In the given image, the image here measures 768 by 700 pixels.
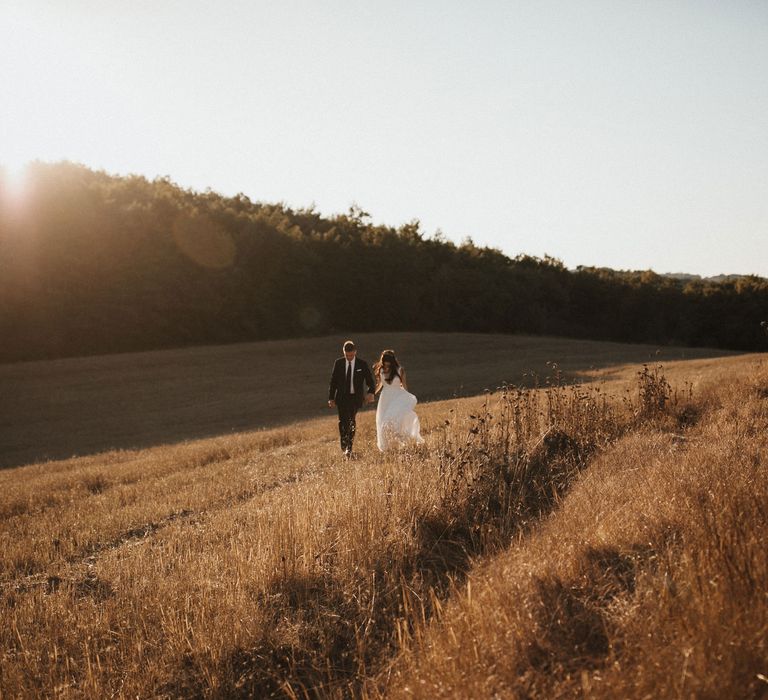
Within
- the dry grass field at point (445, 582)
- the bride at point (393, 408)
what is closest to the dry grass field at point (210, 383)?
the bride at point (393, 408)

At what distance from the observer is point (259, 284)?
188 ft

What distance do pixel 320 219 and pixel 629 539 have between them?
79636mm

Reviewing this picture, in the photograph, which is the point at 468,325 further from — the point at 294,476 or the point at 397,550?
the point at 397,550

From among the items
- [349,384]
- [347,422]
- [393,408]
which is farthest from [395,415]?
[349,384]

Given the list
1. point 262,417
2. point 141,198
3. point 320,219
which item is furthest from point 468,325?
point 262,417

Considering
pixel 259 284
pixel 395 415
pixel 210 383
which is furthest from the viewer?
pixel 259 284

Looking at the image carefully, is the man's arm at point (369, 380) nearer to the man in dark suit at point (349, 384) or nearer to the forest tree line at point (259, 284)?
the man in dark suit at point (349, 384)

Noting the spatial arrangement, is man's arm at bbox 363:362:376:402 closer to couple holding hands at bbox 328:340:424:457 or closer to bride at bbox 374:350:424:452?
couple holding hands at bbox 328:340:424:457

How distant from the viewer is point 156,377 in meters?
35.9

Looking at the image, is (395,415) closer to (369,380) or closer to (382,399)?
(382,399)

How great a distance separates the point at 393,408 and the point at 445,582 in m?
7.50

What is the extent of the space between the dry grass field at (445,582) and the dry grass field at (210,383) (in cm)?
1077

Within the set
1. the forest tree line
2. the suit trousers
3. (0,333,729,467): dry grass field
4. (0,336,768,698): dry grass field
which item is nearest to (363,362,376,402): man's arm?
the suit trousers

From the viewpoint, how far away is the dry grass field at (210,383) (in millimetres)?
24734
